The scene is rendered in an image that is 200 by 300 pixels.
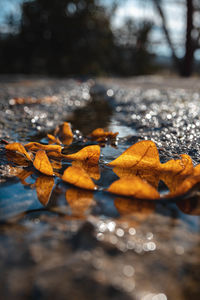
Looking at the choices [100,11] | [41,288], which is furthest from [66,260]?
[100,11]

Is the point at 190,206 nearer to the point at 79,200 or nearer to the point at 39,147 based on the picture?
the point at 79,200

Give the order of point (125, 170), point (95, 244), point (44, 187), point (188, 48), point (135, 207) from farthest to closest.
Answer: point (188, 48) → point (125, 170) → point (44, 187) → point (135, 207) → point (95, 244)

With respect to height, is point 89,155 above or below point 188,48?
above

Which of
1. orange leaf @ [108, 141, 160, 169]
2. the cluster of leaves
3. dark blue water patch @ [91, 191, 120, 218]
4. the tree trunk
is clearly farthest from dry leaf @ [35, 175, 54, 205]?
the tree trunk

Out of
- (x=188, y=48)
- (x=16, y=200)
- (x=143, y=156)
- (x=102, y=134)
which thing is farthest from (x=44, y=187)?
(x=188, y=48)

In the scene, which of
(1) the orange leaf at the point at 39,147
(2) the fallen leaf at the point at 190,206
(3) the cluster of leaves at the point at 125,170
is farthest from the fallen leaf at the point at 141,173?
(1) the orange leaf at the point at 39,147

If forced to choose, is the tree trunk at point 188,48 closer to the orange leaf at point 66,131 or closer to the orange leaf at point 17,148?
the orange leaf at point 66,131

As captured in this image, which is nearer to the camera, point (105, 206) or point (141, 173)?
point (105, 206)
